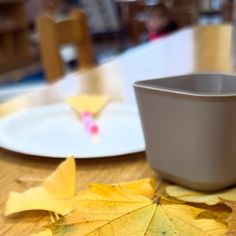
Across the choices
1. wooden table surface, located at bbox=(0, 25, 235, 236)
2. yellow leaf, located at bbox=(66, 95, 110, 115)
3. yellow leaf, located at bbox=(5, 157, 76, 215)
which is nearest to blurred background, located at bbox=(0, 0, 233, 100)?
wooden table surface, located at bbox=(0, 25, 235, 236)

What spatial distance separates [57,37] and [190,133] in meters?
0.97

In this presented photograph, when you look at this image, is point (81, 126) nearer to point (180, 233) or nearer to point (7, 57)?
point (180, 233)

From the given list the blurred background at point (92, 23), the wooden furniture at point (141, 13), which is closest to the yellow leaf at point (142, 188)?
the blurred background at point (92, 23)

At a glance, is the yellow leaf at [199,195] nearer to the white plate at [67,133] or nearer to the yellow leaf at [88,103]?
the white plate at [67,133]

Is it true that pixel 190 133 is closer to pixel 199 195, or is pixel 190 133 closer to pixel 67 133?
pixel 199 195

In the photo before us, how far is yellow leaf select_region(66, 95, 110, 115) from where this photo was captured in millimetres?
542

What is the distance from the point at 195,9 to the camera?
4.96 m

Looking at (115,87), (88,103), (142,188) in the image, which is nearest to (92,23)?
(115,87)

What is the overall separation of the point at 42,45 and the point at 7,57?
13.0 ft

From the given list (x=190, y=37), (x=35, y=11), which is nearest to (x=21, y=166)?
(x=190, y=37)

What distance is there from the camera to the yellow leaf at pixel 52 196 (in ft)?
0.97

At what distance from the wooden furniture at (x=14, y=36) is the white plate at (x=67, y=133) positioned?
4443mm

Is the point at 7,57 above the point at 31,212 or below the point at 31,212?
below

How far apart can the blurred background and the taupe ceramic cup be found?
381 centimetres
